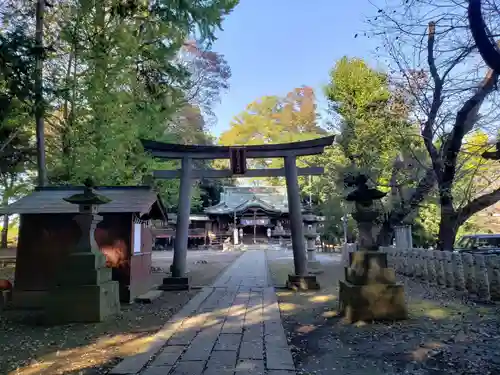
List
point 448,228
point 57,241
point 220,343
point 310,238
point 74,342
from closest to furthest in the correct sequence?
→ point 220,343 < point 74,342 < point 57,241 < point 448,228 < point 310,238

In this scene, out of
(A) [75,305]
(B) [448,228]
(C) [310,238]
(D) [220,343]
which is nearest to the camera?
(D) [220,343]

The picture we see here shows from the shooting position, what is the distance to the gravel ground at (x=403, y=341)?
3.93 meters

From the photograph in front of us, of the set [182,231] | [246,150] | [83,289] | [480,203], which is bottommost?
[83,289]

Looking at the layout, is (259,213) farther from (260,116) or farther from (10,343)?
(10,343)

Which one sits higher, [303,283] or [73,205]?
[73,205]

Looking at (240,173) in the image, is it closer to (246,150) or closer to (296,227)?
(246,150)

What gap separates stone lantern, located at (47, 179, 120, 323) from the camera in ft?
20.5

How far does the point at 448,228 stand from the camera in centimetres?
984

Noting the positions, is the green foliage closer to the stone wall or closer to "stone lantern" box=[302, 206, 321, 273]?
"stone lantern" box=[302, 206, 321, 273]

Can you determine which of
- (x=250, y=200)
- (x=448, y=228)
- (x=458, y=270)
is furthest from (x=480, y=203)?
(x=250, y=200)

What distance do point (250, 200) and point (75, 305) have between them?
30096 mm

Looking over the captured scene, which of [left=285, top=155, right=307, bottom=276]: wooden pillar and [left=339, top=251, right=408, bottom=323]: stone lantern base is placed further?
[left=285, top=155, right=307, bottom=276]: wooden pillar

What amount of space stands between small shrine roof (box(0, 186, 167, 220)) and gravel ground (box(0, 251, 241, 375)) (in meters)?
2.07

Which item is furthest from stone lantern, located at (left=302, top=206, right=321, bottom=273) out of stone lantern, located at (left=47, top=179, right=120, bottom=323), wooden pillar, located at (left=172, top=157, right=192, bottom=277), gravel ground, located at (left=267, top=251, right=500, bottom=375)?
stone lantern, located at (left=47, top=179, right=120, bottom=323)
